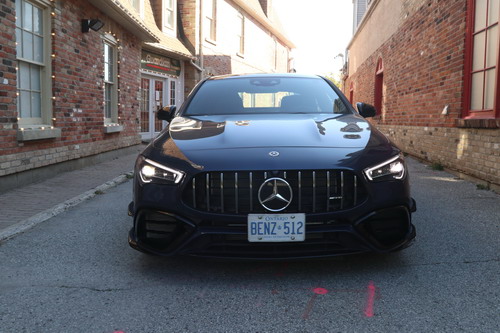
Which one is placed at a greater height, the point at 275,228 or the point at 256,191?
the point at 256,191

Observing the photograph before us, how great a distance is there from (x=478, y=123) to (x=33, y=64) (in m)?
6.50

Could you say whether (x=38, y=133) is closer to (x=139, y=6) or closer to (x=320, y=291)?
(x=320, y=291)

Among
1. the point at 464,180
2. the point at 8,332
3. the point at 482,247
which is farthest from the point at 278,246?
the point at 464,180

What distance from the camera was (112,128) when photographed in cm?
1020

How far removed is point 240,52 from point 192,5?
18.4 feet

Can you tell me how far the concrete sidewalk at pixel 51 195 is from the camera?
14.8 ft

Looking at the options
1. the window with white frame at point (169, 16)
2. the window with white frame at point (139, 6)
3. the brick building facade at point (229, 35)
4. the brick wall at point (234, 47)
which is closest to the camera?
the window with white frame at point (139, 6)

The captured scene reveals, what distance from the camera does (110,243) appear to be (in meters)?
3.89

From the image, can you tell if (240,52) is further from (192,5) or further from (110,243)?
(110,243)

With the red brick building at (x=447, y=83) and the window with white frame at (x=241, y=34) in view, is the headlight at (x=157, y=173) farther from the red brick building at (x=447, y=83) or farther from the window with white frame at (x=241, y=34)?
the window with white frame at (x=241, y=34)

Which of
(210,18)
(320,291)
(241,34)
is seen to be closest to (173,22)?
(210,18)

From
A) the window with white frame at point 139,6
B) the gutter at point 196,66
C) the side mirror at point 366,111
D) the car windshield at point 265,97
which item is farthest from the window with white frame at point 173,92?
the side mirror at point 366,111

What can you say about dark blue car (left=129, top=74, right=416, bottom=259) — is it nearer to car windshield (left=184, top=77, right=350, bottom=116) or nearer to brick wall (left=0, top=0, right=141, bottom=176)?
car windshield (left=184, top=77, right=350, bottom=116)

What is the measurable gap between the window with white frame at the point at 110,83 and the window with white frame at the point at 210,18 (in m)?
8.07
